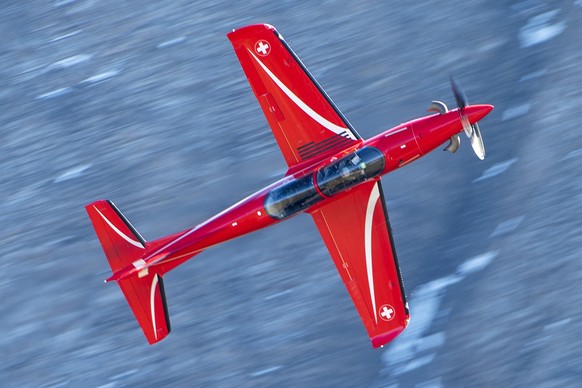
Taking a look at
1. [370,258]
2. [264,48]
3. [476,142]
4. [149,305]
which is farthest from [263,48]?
[149,305]

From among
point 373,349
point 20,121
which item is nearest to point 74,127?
point 20,121

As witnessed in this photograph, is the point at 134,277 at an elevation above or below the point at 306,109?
below

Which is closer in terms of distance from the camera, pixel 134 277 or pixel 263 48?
pixel 134 277

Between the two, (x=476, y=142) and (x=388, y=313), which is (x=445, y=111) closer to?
(x=476, y=142)

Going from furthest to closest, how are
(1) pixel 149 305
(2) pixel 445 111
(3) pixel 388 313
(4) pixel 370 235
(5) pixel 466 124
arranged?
(1) pixel 149 305
(4) pixel 370 235
(3) pixel 388 313
(2) pixel 445 111
(5) pixel 466 124

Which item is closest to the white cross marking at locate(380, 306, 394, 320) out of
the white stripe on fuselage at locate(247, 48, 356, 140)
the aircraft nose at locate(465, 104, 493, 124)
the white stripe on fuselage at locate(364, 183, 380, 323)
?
the white stripe on fuselage at locate(364, 183, 380, 323)

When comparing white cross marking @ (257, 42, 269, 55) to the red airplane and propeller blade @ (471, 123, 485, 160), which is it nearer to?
the red airplane

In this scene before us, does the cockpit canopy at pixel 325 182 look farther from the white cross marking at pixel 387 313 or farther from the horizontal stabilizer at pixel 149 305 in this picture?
the horizontal stabilizer at pixel 149 305
